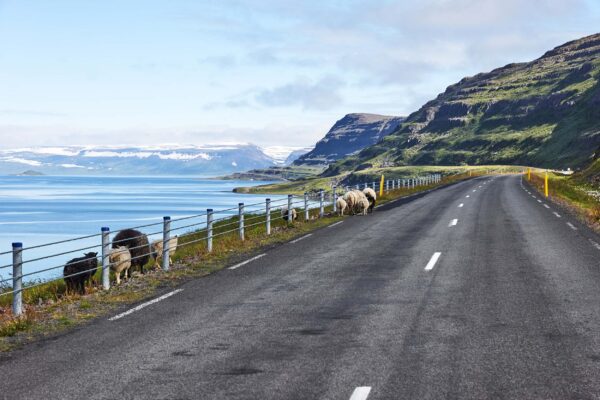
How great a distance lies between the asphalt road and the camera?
599cm

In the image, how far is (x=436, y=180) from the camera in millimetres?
73188

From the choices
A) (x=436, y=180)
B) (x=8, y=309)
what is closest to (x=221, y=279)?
(x=8, y=309)

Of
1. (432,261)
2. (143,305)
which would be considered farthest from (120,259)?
(432,261)

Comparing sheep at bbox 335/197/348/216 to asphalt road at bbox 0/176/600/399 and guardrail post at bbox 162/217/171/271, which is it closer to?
asphalt road at bbox 0/176/600/399

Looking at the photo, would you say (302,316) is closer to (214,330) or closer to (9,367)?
(214,330)

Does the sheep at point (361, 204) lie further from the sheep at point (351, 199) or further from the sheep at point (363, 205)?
the sheep at point (351, 199)

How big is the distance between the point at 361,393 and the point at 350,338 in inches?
80.9

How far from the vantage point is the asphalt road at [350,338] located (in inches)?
236

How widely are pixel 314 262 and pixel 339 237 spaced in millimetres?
5472

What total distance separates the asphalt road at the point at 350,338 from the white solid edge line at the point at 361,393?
0.02 metres

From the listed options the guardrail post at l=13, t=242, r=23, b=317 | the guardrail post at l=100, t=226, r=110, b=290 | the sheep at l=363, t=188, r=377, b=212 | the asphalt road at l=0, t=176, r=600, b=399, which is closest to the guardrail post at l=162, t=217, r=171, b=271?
the asphalt road at l=0, t=176, r=600, b=399

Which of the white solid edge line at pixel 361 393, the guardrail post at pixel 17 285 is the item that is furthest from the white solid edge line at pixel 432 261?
the white solid edge line at pixel 361 393

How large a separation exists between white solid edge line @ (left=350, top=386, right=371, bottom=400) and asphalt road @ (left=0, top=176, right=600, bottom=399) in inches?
0.9

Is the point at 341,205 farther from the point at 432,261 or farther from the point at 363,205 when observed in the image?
the point at 432,261
